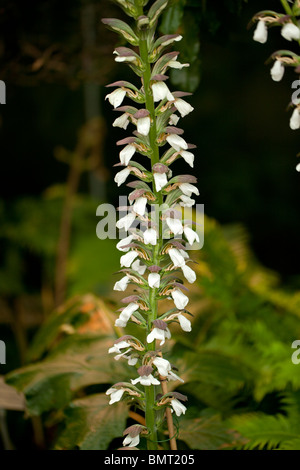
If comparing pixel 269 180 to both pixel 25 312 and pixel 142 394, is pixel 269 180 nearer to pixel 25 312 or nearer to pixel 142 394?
pixel 25 312

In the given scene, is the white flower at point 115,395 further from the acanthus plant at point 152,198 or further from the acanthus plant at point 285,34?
the acanthus plant at point 285,34

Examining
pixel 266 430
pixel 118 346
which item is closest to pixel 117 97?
pixel 118 346

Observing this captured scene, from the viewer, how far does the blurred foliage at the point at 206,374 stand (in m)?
0.88

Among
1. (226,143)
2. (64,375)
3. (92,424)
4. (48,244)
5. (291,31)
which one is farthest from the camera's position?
(226,143)

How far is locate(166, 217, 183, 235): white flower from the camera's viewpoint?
60 centimetres

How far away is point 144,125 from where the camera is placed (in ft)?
1.94

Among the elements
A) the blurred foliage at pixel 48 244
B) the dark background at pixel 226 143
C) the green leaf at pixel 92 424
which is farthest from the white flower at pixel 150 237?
the dark background at pixel 226 143

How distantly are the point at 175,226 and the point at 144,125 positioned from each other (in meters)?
0.13

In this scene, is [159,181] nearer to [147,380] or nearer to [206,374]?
[147,380]

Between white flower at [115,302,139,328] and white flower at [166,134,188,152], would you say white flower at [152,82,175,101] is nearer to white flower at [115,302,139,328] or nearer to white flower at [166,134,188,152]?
white flower at [166,134,188,152]

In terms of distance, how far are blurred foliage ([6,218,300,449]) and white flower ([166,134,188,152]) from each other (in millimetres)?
315

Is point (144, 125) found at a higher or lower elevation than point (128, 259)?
higher

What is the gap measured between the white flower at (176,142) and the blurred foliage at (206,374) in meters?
0.32

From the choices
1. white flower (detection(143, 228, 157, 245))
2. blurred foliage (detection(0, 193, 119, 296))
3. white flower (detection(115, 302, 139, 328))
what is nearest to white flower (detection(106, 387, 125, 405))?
white flower (detection(115, 302, 139, 328))
